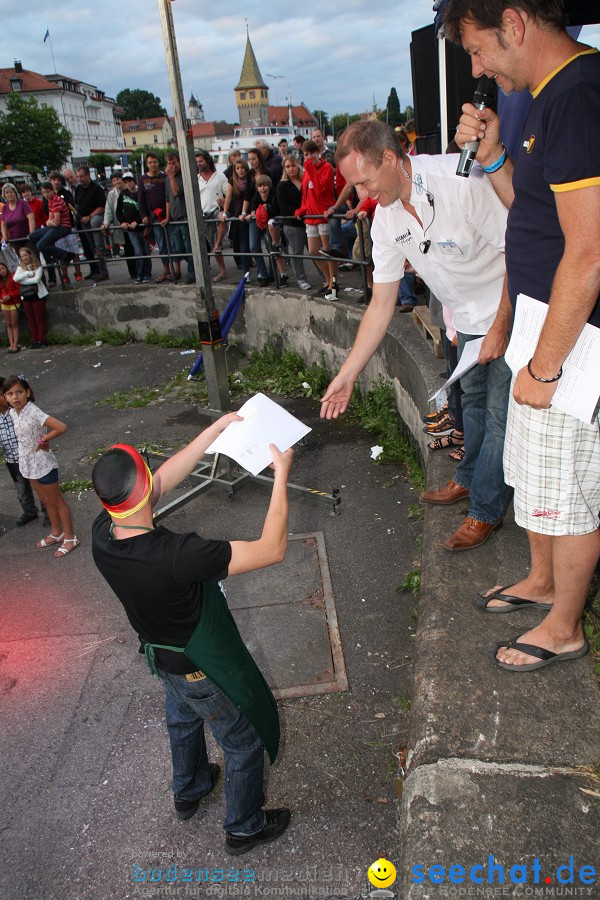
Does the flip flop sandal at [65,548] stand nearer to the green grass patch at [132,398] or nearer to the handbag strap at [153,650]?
the handbag strap at [153,650]

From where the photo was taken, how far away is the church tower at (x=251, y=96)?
122m

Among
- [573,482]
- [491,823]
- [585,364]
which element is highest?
[585,364]

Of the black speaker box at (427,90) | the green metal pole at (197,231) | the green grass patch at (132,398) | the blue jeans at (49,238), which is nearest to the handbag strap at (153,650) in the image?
the green metal pole at (197,231)

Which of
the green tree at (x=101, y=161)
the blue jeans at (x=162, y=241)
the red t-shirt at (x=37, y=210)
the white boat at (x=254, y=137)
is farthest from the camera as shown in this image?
the white boat at (x=254, y=137)

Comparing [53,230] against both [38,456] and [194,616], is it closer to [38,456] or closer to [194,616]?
[38,456]

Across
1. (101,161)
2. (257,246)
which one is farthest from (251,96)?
(257,246)

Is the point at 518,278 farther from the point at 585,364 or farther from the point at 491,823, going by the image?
the point at 491,823

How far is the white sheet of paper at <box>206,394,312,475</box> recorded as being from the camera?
95.3 inches

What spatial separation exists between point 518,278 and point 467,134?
2.05ft

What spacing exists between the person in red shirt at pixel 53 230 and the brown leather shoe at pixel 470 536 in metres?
9.96

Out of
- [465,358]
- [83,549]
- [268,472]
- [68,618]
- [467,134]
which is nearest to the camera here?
[467,134]

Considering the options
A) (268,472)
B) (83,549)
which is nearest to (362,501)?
(268,472)

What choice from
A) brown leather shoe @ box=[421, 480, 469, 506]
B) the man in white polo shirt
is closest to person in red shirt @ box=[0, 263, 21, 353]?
the man in white polo shirt

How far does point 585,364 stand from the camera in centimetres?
185
